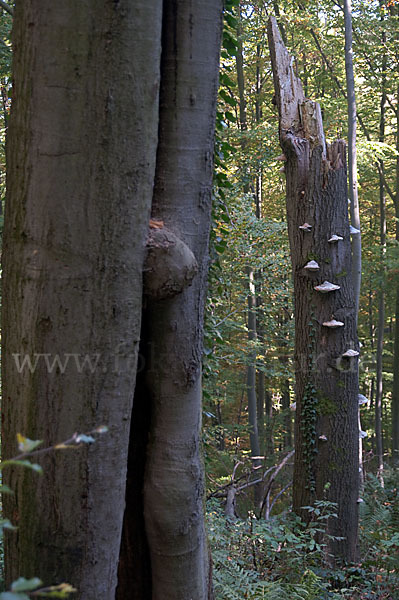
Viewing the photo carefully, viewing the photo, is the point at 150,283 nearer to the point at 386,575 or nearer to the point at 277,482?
the point at 386,575

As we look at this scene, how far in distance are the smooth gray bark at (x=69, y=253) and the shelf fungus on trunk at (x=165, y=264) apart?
0.15 m

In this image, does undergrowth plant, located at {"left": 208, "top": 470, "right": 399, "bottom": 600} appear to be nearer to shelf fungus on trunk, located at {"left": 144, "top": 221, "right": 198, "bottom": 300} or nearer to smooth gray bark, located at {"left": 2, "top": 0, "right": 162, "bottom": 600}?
smooth gray bark, located at {"left": 2, "top": 0, "right": 162, "bottom": 600}

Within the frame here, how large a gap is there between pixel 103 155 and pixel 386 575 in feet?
15.5

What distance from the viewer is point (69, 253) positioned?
5.96ft

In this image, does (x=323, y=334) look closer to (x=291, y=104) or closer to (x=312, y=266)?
(x=312, y=266)

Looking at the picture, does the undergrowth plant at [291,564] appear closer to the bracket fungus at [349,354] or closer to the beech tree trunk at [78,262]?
the bracket fungus at [349,354]

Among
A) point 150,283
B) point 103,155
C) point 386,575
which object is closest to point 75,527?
point 150,283

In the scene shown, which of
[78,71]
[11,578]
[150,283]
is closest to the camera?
[78,71]

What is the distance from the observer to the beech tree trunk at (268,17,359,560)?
562 cm

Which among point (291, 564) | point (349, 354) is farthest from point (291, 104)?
point (291, 564)

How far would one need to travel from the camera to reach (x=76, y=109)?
5.92 feet

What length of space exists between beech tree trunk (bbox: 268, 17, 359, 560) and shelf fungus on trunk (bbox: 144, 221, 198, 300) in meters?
3.75

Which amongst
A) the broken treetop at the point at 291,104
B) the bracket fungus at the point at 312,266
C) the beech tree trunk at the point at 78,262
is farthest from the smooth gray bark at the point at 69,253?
the broken treetop at the point at 291,104

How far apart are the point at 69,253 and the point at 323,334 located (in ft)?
14.1
